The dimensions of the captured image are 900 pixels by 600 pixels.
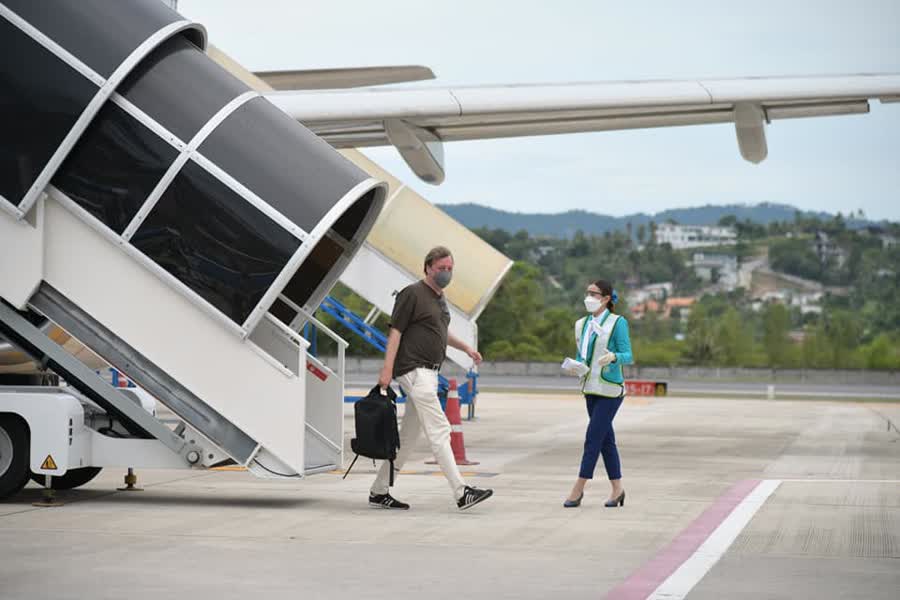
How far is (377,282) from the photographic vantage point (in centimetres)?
2517

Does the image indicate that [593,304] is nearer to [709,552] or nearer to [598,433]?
[598,433]

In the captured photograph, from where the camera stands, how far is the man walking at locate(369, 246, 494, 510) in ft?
37.6

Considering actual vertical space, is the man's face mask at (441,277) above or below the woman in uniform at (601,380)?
above

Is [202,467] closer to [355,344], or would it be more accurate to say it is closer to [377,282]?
[377,282]

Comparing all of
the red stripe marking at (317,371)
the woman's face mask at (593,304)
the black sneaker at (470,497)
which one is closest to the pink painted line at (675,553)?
the black sneaker at (470,497)

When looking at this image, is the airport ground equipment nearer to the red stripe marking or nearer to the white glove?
the red stripe marking

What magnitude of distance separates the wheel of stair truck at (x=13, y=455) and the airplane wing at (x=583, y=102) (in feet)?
24.5

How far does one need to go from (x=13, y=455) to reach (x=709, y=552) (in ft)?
19.6

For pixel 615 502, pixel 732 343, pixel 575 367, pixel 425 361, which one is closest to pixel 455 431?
pixel 615 502

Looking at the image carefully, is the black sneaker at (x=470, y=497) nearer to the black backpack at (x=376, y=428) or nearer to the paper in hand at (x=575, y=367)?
the black backpack at (x=376, y=428)

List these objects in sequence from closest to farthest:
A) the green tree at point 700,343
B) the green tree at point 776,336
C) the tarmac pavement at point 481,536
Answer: the tarmac pavement at point 481,536
the green tree at point 700,343
the green tree at point 776,336

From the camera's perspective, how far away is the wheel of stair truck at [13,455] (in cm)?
1152

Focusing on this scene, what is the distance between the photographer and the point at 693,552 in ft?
30.7

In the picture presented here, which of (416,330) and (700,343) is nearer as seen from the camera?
(416,330)
